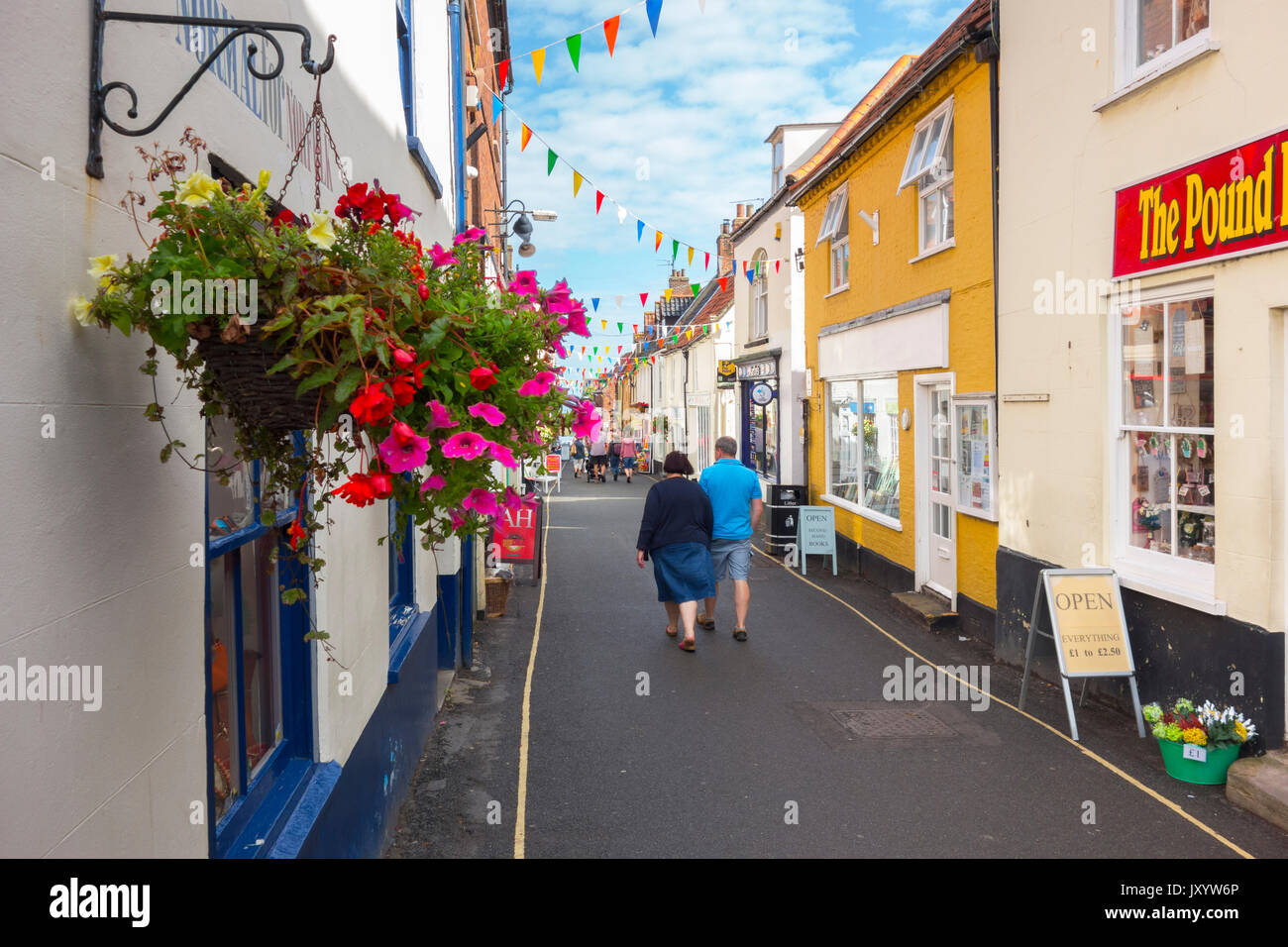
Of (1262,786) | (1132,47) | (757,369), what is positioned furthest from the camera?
(757,369)

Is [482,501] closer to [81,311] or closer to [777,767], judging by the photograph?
[81,311]

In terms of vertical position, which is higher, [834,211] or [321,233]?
[834,211]

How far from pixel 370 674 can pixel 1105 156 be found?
20.4 feet

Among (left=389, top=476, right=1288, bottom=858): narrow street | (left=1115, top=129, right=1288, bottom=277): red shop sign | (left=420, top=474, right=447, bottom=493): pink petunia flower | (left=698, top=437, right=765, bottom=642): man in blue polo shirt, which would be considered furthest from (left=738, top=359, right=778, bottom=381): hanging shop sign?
(left=420, top=474, right=447, bottom=493): pink petunia flower

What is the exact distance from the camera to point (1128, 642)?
6930mm

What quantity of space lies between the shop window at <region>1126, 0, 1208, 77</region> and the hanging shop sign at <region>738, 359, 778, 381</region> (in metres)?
12.1

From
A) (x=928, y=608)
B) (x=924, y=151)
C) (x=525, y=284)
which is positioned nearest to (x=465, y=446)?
(x=525, y=284)

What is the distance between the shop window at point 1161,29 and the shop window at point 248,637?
6.15m

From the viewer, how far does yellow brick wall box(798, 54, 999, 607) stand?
31.8ft

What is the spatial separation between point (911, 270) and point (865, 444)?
3.10m

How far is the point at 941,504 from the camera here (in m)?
11.2

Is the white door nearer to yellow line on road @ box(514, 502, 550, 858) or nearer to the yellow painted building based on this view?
the yellow painted building

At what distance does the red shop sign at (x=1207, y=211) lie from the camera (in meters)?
5.53
